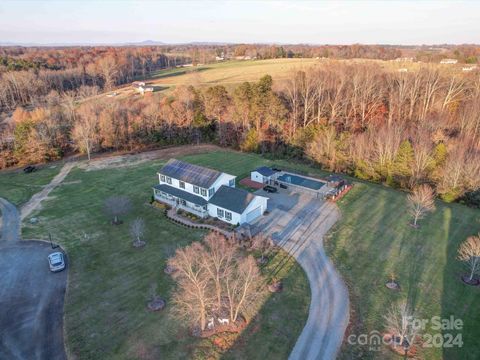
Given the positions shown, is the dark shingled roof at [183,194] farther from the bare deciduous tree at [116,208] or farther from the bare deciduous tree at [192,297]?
the bare deciduous tree at [192,297]

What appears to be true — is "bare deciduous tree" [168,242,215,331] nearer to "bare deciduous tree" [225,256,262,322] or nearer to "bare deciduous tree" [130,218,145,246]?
"bare deciduous tree" [225,256,262,322]

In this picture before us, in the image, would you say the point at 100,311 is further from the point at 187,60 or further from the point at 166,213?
the point at 187,60

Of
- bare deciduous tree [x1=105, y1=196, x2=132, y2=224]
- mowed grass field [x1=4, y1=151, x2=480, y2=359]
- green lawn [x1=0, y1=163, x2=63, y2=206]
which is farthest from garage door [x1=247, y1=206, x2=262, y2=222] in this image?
green lawn [x1=0, y1=163, x2=63, y2=206]

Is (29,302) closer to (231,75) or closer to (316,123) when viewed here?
(316,123)

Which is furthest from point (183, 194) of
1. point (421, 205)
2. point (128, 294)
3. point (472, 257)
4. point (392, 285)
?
point (472, 257)

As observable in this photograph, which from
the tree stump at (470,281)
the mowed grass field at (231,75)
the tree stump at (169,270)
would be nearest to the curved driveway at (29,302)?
the tree stump at (169,270)

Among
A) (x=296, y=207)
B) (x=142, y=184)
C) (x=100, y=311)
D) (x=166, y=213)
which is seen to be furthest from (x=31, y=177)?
(x=296, y=207)
